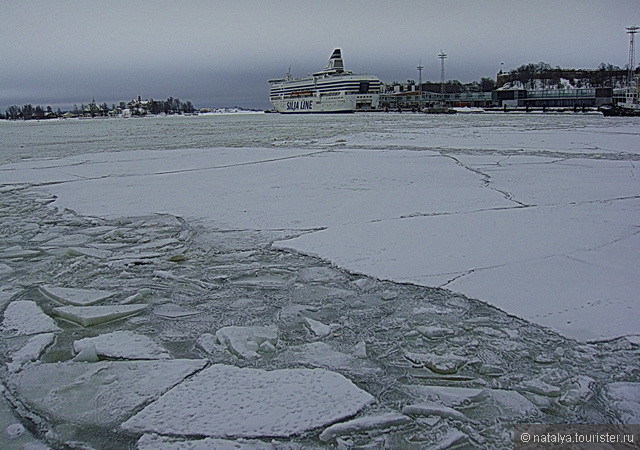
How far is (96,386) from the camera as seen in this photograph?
1889 mm

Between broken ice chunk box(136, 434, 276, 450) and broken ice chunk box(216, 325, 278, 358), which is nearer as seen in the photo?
broken ice chunk box(136, 434, 276, 450)

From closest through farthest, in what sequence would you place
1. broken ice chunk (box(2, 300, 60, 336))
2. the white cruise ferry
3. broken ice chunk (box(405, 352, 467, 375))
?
broken ice chunk (box(405, 352, 467, 375)), broken ice chunk (box(2, 300, 60, 336)), the white cruise ferry

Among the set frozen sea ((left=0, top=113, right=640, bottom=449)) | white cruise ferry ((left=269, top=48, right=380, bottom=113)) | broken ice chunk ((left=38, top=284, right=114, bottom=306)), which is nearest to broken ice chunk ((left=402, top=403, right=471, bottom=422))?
frozen sea ((left=0, top=113, right=640, bottom=449))

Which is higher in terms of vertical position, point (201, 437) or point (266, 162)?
point (266, 162)

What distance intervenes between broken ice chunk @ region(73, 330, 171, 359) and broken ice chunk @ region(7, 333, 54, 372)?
0.14 meters

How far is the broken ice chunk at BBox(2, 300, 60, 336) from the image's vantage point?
2.36 m

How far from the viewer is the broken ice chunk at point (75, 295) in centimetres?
267

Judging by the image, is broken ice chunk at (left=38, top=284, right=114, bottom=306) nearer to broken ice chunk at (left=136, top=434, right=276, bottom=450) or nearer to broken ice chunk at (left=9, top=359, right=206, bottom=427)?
broken ice chunk at (left=9, top=359, right=206, bottom=427)

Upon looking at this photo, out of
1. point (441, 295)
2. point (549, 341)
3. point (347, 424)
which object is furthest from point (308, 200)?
point (347, 424)

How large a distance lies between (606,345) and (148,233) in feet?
10.8

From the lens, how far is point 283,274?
3084 mm

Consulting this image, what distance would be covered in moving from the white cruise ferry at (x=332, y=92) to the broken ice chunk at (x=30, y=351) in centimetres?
6436

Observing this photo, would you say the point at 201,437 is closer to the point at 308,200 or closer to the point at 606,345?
the point at 606,345

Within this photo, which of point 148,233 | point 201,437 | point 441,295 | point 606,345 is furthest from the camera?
point 148,233
